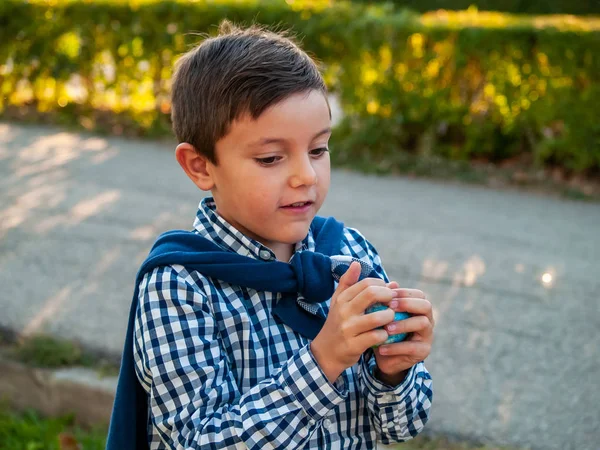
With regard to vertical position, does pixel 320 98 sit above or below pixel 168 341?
above

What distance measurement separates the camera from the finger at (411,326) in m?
1.58

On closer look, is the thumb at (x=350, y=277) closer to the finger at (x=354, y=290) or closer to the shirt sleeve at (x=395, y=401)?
the finger at (x=354, y=290)

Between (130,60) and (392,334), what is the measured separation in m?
7.73

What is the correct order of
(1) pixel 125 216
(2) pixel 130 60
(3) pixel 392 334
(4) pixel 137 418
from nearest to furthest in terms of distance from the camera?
1. (3) pixel 392 334
2. (4) pixel 137 418
3. (1) pixel 125 216
4. (2) pixel 130 60

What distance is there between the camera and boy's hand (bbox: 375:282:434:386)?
159cm

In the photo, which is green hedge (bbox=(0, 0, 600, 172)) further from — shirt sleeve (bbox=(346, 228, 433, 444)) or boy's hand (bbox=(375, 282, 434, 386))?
boy's hand (bbox=(375, 282, 434, 386))

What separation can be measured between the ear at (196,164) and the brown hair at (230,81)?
2 cm

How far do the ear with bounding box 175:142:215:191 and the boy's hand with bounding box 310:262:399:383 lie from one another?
453 mm

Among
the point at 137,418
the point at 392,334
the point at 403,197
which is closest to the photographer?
the point at 392,334

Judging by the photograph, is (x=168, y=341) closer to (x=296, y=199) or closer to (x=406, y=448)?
(x=296, y=199)

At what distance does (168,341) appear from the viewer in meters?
1.63

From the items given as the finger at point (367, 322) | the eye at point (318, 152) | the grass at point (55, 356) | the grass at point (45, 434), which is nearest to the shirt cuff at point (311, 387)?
the finger at point (367, 322)

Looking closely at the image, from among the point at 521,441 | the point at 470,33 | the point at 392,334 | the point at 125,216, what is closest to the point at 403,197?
the point at 470,33

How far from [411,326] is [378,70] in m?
6.28
